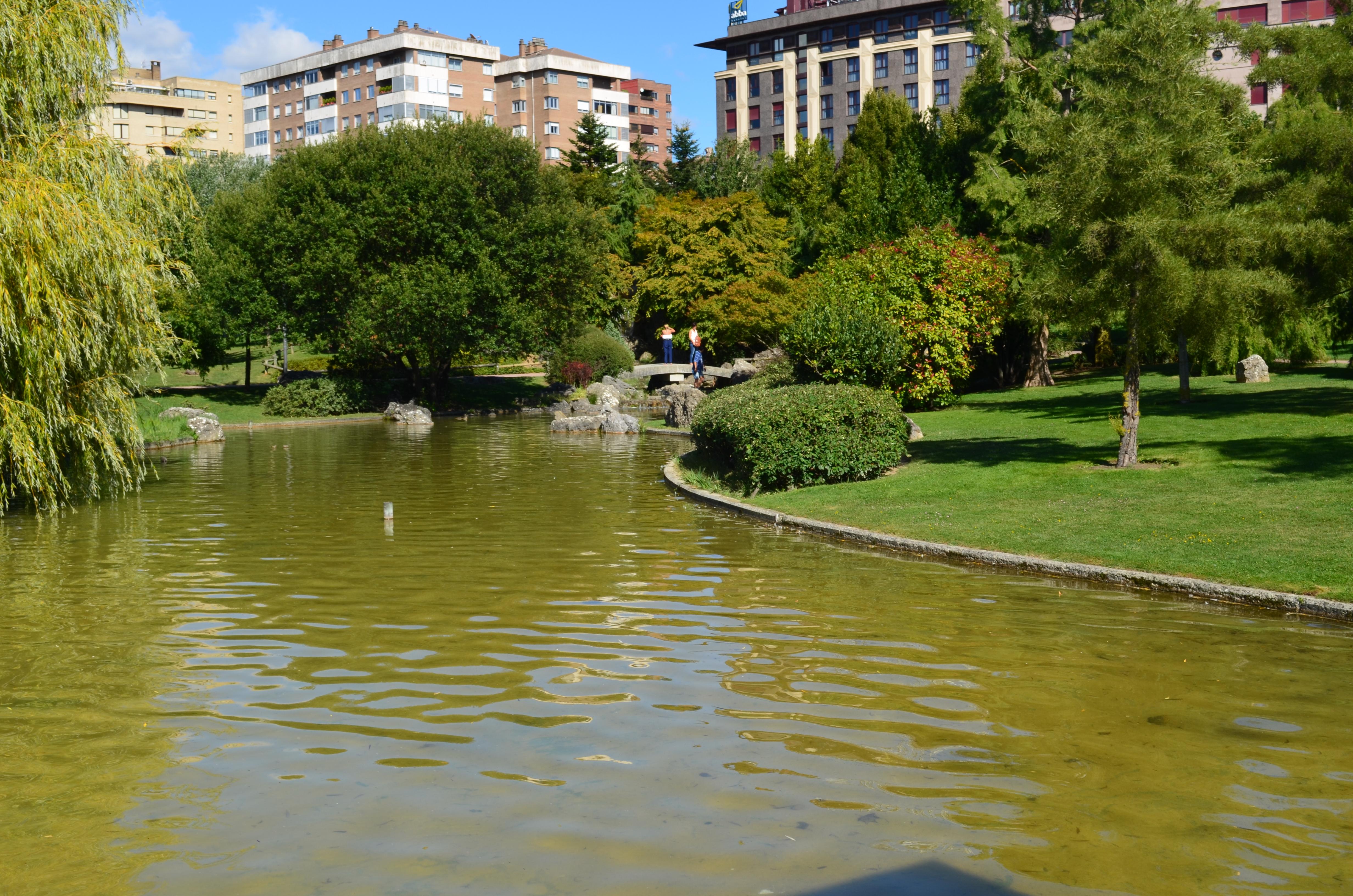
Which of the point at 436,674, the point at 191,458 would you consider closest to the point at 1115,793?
the point at 436,674

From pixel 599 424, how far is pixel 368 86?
7931cm

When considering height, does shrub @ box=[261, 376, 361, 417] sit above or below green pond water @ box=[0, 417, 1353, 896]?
above

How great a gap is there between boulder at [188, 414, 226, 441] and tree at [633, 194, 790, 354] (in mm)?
26736

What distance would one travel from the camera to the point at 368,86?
104 m

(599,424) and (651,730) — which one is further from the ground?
(599,424)

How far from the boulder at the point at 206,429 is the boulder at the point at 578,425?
10551mm

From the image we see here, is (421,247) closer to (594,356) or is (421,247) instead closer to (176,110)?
(594,356)

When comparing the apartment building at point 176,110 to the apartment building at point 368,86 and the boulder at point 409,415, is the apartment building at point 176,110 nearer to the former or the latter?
the apartment building at point 368,86

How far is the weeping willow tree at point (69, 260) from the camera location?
653 inches

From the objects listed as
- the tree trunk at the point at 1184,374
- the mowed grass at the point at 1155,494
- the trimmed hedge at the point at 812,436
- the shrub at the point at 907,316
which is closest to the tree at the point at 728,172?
the shrub at the point at 907,316

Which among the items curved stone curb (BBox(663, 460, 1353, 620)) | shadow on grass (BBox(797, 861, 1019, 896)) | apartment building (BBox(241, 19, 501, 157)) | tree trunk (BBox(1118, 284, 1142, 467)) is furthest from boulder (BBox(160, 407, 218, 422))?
apartment building (BBox(241, 19, 501, 157))

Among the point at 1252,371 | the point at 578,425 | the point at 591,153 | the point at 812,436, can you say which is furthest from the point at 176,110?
the point at 812,436

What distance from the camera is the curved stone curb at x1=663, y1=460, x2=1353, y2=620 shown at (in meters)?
10.8

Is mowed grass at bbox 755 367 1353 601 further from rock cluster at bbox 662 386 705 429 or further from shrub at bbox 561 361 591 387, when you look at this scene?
shrub at bbox 561 361 591 387
